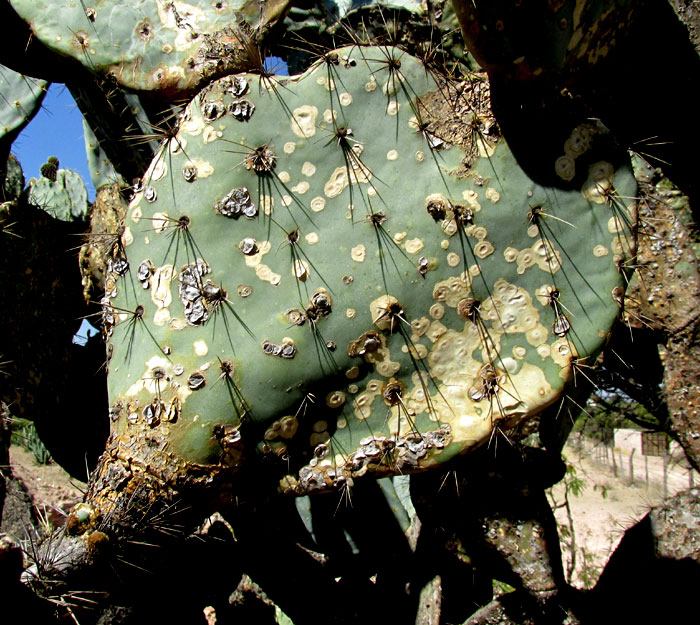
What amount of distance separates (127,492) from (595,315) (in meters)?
0.95

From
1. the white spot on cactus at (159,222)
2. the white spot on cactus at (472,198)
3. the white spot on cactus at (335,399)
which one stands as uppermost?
the white spot on cactus at (159,222)

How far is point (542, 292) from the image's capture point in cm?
115

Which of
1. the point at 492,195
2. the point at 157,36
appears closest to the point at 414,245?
the point at 492,195

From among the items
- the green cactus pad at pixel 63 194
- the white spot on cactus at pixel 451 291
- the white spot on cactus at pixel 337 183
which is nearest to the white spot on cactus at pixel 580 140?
the white spot on cactus at pixel 451 291

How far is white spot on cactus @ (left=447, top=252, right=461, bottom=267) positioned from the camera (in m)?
1.16

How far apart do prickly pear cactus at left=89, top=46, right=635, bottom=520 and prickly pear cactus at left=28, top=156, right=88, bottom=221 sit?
1.96 m

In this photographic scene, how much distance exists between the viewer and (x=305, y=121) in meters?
1.21

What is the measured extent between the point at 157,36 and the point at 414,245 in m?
0.83


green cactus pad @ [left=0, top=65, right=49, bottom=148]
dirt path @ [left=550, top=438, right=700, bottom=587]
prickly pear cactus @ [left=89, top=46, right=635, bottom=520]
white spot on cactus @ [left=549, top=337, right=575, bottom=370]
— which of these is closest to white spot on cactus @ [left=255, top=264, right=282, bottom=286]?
A: prickly pear cactus @ [left=89, top=46, right=635, bottom=520]

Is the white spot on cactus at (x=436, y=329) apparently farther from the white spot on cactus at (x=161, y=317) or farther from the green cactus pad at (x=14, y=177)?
the green cactus pad at (x=14, y=177)

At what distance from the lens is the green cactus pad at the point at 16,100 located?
2270 mm

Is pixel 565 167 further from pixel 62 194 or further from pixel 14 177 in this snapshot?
pixel 14 177

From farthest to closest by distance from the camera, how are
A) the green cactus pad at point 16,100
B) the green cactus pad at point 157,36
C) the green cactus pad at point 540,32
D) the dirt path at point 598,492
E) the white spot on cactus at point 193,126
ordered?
the dirt path at point 598,492
the green cactus pad at point 16,100
the green cactus pad at point 157,36
the white spot on cactus at point 193,126
the green cactus pad at point 540,32

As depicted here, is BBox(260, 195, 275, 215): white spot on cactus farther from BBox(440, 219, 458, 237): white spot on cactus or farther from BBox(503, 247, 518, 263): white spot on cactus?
BBox(503, 247, 518, 263): white spot on cactus
